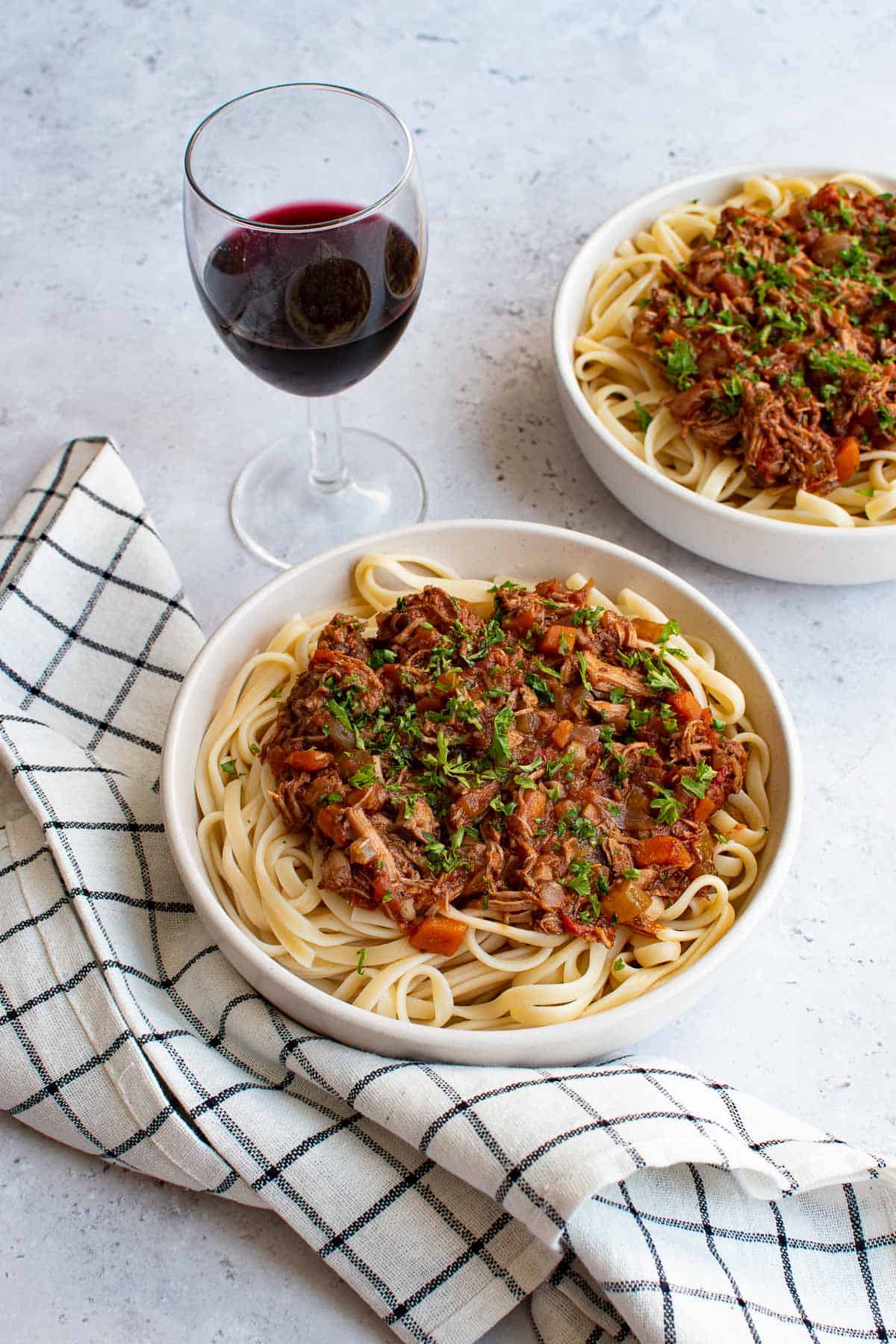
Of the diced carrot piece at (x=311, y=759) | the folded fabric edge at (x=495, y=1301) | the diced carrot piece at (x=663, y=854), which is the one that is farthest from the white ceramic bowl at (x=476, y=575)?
the folded fabric edge at (x=495, y=1301)

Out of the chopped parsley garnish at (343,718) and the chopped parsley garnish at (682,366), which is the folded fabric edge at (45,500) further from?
the chopped parsley garnish at (682,366)

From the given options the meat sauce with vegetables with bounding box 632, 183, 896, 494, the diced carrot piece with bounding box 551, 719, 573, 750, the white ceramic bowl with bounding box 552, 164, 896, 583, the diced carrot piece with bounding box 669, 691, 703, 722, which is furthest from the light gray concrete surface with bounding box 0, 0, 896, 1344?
the diced carrot piece with bounding box 551, 719, 573, 750

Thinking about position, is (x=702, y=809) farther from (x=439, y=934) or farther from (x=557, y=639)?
(x=439, y=934)

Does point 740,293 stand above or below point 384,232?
below

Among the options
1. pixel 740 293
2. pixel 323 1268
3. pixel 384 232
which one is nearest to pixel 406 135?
pixel 384 232

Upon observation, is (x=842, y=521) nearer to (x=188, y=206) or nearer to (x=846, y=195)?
(x=846, y=195)

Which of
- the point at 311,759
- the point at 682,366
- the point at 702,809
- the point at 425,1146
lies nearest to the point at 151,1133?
the point at 425,1146
